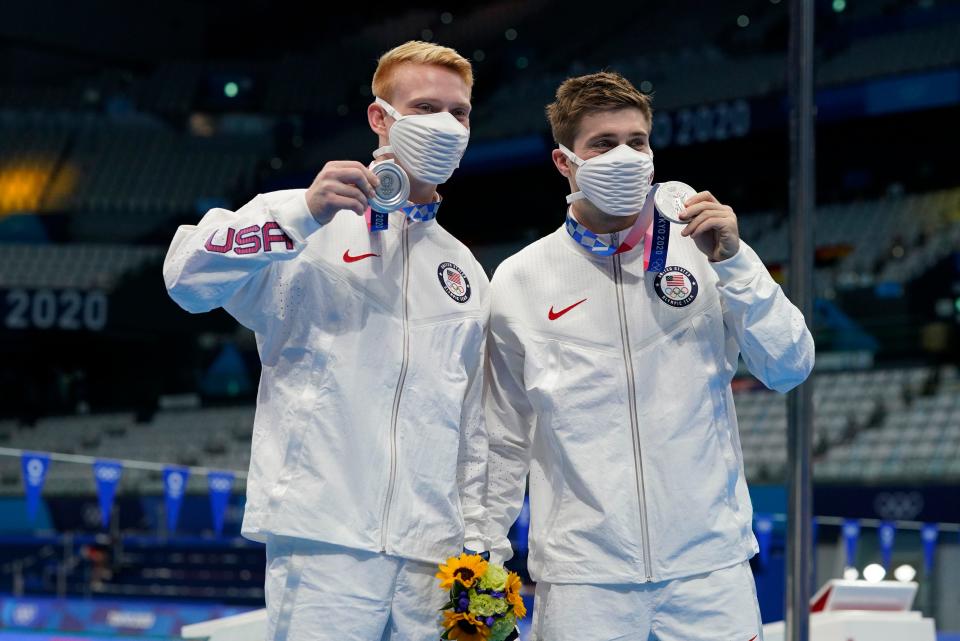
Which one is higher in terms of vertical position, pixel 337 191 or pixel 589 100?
pixel 589 100

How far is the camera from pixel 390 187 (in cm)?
230

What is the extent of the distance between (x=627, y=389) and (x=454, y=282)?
1.47 feet

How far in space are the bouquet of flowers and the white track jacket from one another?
163mm

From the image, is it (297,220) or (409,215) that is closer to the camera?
(297,220)

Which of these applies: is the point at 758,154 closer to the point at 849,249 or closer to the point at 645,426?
the point at 849,249

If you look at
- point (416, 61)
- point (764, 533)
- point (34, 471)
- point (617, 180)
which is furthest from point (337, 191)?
point (34, 471)

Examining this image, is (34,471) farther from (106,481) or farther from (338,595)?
(338,595)

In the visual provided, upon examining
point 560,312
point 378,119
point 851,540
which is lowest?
point 851,540

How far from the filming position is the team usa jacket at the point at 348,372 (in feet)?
7.32

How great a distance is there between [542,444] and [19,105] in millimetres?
19624

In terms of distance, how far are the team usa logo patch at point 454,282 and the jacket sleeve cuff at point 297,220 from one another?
0.39 metres

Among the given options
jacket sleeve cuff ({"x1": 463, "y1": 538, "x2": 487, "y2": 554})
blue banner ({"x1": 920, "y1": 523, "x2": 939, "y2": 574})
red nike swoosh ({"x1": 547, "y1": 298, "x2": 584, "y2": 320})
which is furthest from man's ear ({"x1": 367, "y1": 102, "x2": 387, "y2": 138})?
blue banner ({"x1": 920, "y1": 523, "x2": 939, "y2": 574})

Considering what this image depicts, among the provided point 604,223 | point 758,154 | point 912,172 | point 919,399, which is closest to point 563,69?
point 758,154

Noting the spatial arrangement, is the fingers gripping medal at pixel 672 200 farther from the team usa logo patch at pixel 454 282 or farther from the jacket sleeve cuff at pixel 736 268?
the team usa logo patch at pixel 454 282
